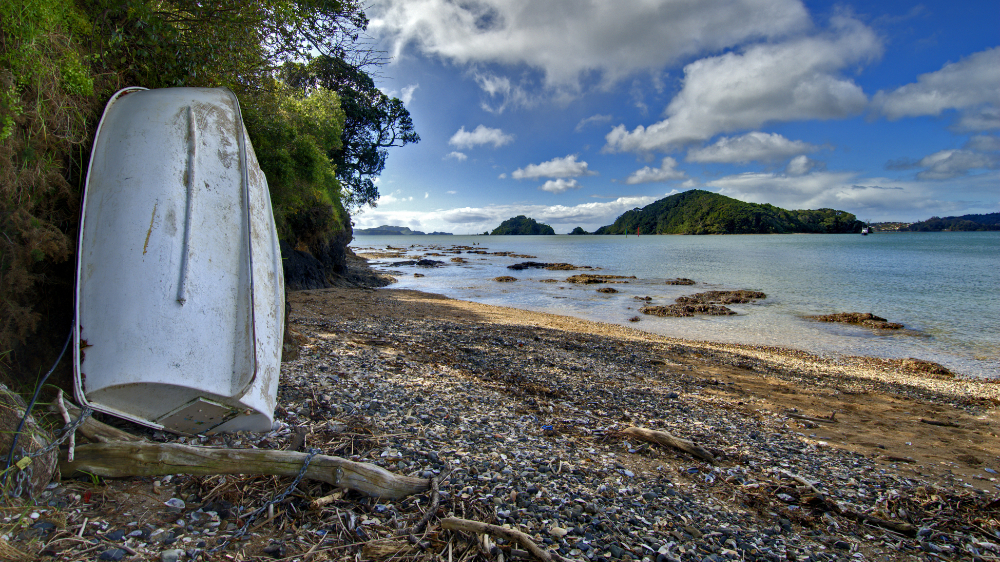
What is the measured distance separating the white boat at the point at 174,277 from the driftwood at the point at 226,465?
45cm

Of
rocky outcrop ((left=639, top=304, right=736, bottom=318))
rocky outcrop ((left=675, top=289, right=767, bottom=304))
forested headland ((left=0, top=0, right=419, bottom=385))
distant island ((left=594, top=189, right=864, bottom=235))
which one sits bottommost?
rocky outcrop ((left=639, top=304, right=736, bottom=318))

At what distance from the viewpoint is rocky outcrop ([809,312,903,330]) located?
15422 millimetres

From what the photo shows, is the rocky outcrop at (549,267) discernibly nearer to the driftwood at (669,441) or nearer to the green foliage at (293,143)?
the green foliage at (293,143)

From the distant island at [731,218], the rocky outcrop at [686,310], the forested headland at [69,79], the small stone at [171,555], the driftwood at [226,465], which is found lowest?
the rocky outcrop at [686,310]

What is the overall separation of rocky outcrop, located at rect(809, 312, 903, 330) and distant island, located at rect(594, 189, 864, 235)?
134 meters

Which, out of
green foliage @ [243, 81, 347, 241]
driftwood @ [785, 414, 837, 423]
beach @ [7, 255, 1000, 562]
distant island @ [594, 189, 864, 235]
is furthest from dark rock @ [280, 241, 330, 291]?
distant island @ [594, 189, 864, 235]

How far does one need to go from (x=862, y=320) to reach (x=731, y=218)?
136m

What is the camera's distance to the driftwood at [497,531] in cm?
264

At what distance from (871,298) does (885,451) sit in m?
21.5

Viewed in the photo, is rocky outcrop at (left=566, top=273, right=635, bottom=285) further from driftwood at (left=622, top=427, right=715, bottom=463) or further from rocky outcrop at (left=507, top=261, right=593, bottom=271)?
driftwood at (left=622, top=427, right=715, bottom=463)

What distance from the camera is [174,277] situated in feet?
12.8

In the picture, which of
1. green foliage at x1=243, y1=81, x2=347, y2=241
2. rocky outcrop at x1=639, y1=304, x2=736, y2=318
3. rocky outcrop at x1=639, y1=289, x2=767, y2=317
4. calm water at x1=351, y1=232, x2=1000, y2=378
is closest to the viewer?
green foliage at x1=243, y1=81, x2=347, y2=241

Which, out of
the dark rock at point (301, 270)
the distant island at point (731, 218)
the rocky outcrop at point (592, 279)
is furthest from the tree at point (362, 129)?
the distant island at point (731, 218)

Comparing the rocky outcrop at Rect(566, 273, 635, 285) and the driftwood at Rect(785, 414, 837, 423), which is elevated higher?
the rocky outcrop at Rect(566, 273, 635, 285)
